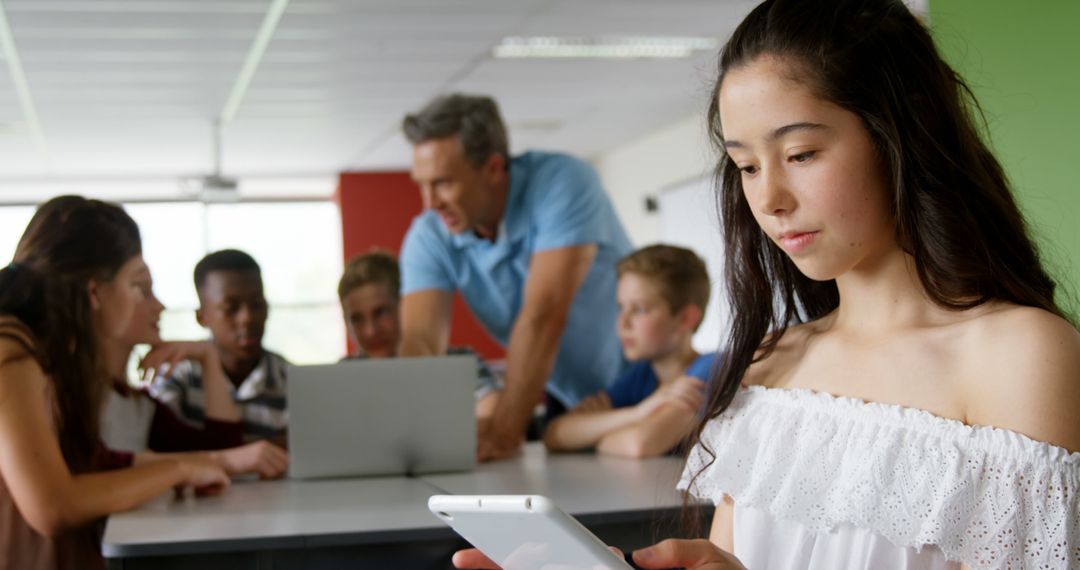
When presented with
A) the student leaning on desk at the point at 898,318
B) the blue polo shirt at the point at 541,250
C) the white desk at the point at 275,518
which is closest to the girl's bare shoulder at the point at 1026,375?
the student leaning on desk at the point at 898,318

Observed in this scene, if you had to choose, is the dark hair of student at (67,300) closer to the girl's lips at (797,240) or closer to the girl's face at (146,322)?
the girl's face at (146,322)

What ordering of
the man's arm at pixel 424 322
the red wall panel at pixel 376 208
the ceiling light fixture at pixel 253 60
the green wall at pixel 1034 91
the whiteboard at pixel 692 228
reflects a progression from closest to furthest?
the green wall at pixel 1034 91
the man's arm at pixel 424 322
the ceiling light fixture at pixel 253 60
the whiteboard at pixel 692 228
the red wall panel at pixel 376 208

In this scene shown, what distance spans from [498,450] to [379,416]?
0.47 m

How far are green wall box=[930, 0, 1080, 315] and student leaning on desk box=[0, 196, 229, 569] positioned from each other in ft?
5.65

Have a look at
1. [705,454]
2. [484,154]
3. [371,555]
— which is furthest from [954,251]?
[484,154]

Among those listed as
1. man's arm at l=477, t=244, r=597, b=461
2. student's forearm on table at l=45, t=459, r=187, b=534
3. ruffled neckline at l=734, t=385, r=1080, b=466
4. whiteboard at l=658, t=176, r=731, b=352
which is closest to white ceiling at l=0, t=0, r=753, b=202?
whiteboard at l=658, t=176, r=731, b=352

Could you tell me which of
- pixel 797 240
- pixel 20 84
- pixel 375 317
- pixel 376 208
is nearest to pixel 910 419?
pixel 797 240

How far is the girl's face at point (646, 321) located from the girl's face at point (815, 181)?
70.6 inches

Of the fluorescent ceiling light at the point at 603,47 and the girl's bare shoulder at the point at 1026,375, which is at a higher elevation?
the fluorescent ceiling light at the point at 603,47

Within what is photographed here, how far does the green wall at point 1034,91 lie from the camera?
6.13ft

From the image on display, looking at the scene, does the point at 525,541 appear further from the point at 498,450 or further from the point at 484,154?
the point at 484,154

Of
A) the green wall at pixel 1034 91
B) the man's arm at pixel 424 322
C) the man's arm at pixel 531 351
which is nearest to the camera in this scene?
the green wall at pixel 1034 91

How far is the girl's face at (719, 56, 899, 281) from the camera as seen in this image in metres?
1.19

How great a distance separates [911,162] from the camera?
1.21 metres
